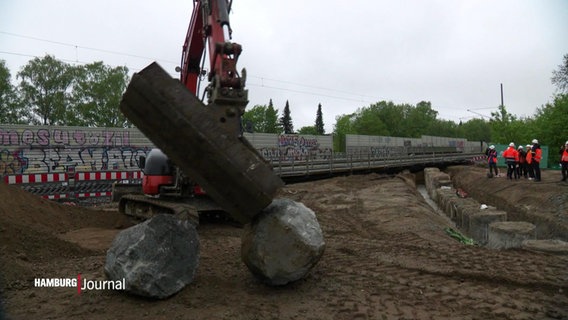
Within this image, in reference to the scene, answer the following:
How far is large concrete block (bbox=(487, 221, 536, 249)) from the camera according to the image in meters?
7.54

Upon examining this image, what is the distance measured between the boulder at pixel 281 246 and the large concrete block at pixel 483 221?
667cm

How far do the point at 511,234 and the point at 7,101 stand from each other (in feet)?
162

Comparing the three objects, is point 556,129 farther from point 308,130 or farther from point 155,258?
point 308,130

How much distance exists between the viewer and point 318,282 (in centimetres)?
511

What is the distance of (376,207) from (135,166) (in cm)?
1468

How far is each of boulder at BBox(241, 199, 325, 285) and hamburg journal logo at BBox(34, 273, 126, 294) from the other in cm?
170

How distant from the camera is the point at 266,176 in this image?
472 cm

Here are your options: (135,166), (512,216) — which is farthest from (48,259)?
(135,166)

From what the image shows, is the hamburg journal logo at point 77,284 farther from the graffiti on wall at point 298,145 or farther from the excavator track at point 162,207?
the graffiti on wall at point 298,145

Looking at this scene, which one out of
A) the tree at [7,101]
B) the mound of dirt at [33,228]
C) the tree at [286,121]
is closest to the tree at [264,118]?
the tree at [286,121]

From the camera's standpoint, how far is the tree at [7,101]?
42.1m

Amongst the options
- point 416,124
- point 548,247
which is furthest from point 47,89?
point 416,124

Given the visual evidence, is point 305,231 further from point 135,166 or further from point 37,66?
point 37,66

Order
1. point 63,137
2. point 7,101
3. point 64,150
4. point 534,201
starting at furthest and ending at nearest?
point 7,101 < point 63,137 < point 64,150 < point 534,201
